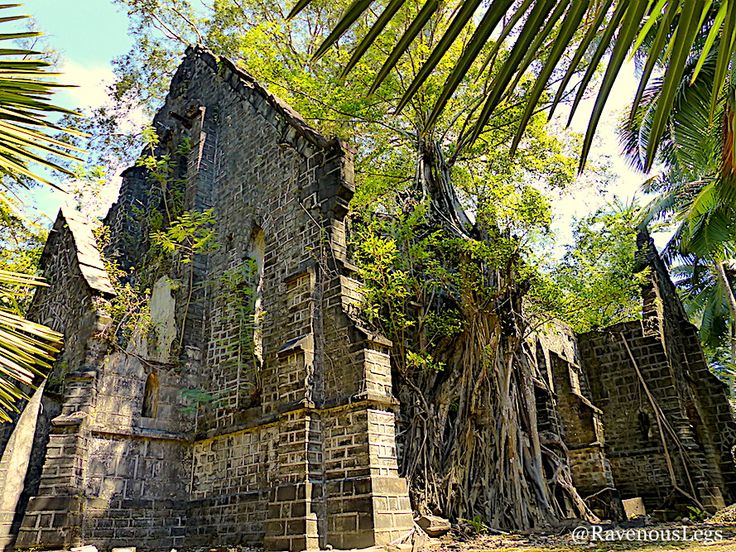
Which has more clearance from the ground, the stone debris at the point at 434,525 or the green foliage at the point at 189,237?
the green foliage at the point at 189,237

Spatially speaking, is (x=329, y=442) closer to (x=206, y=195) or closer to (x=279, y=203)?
(x=279, y=203)

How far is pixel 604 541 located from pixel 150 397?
8.54 metres

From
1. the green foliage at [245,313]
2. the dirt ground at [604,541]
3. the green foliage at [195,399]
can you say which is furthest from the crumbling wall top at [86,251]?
the dirt ground at [604,541]

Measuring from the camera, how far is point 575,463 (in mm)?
16375

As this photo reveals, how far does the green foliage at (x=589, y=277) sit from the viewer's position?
41.4ft

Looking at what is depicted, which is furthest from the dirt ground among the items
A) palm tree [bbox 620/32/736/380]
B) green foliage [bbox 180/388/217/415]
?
green foliage [bbox 180/388/217/415]

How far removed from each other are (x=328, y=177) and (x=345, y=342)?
127 inches

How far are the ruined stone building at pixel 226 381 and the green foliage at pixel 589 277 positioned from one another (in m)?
3.41

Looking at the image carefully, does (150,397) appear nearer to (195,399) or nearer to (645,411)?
(195,399)

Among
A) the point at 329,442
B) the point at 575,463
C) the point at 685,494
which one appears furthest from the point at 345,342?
the point at 685,494

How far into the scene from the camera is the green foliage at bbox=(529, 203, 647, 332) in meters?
12.6

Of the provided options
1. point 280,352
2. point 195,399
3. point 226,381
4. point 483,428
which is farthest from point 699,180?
point 195,399

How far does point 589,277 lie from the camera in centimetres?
1368

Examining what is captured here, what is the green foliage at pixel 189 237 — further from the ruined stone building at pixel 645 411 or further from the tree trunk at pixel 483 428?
the ruined stone building at pixel 645 411
